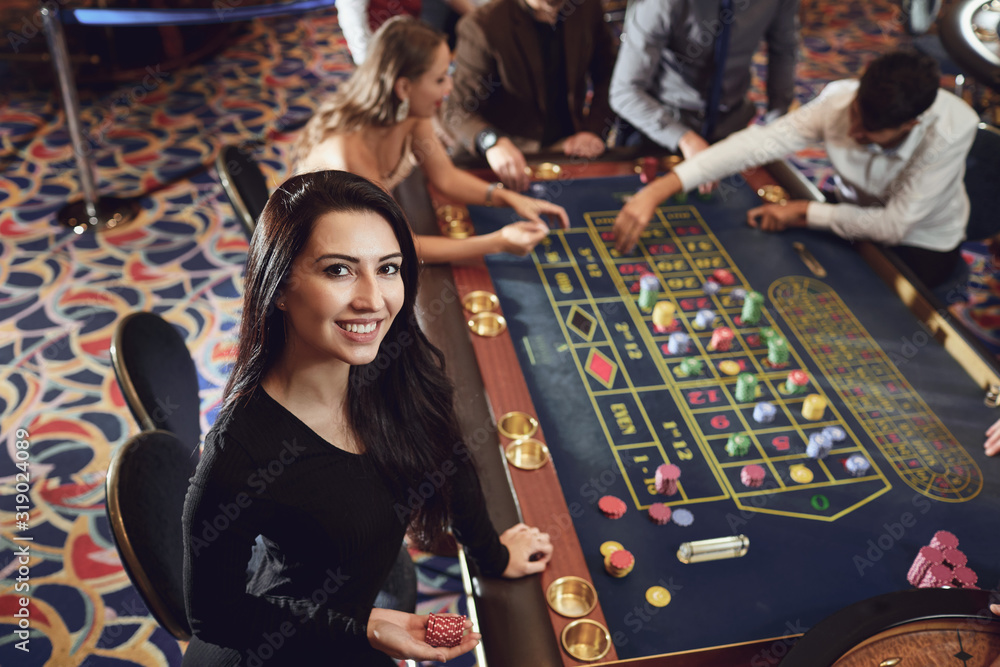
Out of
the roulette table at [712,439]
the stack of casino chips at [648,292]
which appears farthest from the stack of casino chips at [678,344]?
the stack of casino chips at [648,292]

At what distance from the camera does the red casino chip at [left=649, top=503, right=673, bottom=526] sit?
5.25ft

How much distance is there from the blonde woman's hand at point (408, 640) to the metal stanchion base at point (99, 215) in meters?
3.26

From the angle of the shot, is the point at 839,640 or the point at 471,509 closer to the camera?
the point at 839,640

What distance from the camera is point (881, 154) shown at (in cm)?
266

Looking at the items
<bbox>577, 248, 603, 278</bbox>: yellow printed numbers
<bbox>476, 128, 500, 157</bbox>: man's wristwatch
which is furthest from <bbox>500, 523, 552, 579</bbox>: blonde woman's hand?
<bbox>476, 128, 500, 157</bbox>: man's wristwatch

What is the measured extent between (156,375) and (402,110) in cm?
115

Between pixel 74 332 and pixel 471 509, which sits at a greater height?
pixel 471 509

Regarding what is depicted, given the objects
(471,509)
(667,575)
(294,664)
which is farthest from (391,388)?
(667,575)

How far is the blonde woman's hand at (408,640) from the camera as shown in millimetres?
1355

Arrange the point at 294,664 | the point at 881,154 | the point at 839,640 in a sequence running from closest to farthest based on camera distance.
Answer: the point at 839,640
the point at 294,664
the point at 881,154

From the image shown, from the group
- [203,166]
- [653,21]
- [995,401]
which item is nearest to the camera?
[995,401]

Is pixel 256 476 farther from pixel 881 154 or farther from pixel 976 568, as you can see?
pixel 881 154

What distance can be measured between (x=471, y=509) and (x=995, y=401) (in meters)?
1.36

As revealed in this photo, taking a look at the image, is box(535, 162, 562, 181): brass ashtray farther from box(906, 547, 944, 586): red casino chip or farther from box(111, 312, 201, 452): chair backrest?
box(906, 547, 944, 586): red casino chip
